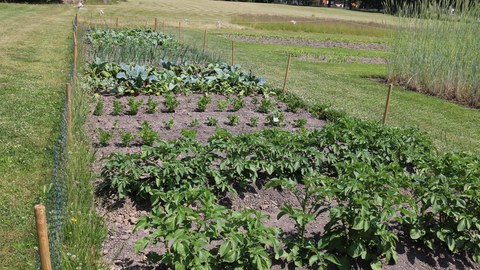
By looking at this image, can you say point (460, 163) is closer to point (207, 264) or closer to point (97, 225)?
point (207, 264)

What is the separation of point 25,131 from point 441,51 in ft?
30.3

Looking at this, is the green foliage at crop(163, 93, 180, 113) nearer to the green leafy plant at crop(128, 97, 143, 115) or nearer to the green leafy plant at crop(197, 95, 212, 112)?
the green leafy plant at crop(197, 95, 212, 112)

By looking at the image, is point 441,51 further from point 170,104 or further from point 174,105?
point 170,104

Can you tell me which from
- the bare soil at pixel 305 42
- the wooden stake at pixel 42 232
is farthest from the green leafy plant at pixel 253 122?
the bare soil at pixel 305 42

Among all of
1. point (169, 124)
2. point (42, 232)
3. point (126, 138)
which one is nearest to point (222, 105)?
point (169, 124)

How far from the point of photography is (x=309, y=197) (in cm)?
412

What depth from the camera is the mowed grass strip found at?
4.00 meters

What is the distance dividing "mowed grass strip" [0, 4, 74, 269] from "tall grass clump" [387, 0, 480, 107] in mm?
8456

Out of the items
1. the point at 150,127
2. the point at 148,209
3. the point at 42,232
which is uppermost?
the point at 42,232

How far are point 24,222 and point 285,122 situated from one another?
440 cm

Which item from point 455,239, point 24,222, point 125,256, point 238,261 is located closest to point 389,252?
point 455,239

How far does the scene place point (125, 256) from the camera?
144 inches

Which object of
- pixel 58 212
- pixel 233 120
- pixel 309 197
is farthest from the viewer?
pixel 233 120

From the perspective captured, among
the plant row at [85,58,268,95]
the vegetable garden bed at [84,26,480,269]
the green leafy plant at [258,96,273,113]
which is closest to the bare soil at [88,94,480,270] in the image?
the vegetable garden bed at [84,26,480,269]
